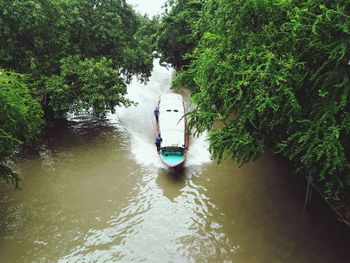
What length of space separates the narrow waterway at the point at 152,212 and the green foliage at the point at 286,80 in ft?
8.60

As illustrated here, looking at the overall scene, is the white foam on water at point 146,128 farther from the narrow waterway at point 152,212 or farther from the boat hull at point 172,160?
the boat hull at point 172,160

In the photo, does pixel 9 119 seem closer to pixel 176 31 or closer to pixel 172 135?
pixel 172 135

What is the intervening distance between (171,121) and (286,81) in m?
8.77

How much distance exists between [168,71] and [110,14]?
1578cm

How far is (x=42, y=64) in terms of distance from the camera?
1630 centimetres

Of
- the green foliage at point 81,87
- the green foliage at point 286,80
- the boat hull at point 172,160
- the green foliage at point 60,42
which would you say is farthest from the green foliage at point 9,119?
the green foliage at point 286,80

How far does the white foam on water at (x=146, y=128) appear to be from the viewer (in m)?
15.8

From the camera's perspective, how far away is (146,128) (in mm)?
19203

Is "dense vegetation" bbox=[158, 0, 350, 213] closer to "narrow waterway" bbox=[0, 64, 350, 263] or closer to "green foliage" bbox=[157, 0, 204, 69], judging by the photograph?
"narrow waterway" bbox=[0, 64, 350, 263]

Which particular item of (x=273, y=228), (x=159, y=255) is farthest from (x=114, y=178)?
(x=273, y=228)

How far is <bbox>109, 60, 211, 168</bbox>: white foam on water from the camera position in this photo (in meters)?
15.8

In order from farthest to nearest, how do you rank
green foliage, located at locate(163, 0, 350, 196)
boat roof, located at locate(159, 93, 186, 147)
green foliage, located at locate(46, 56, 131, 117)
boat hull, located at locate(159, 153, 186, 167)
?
green foliage, located at locate(46, 56, 131, 117) < boat roof, located at locate(159, 93, 186, 147) < boat hull, located at locate(159, 153, 186, 167) < green foliage, located at locate(163, 0, 350, 196)

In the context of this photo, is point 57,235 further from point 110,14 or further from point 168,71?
point 168,71

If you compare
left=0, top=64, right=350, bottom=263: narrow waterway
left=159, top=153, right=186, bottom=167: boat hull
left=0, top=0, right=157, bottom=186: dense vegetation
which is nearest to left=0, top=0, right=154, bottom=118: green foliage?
left=0, top=0, right=157, bottom=186: dense vegetation
